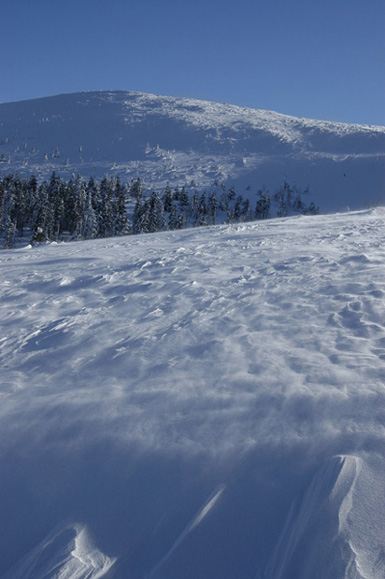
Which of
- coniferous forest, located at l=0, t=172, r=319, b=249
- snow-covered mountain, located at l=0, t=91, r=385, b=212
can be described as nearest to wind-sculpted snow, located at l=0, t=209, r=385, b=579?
coniferous forest, located at l=0, t=172, r=319, b=249

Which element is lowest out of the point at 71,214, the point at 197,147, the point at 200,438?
the point at 200,438

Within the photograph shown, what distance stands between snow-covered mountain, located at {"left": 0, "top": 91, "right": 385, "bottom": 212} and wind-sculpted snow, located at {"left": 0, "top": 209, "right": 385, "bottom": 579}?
10366 cm

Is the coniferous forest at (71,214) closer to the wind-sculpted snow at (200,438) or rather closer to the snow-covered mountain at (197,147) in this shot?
the wind-sculpted snow at (200,438)

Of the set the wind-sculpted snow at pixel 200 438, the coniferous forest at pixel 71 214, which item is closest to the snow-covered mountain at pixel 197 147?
the coniferous forest at pixel 71 214

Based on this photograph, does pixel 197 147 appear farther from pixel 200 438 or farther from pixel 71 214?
pixel 200 438

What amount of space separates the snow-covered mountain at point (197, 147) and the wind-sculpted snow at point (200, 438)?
103655 millimetres

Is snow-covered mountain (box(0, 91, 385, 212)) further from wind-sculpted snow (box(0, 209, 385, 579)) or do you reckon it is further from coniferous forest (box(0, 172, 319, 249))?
wind-sculpted snow (box(0, 209, 385, 579))

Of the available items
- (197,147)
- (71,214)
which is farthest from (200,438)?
(197,147)

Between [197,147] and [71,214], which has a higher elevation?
[197,147]

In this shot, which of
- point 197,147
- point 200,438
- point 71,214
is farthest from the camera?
point 197,147

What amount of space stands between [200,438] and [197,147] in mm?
154882

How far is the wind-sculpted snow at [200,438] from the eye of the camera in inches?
82.5

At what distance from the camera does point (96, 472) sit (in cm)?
259

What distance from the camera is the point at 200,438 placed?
274cm
